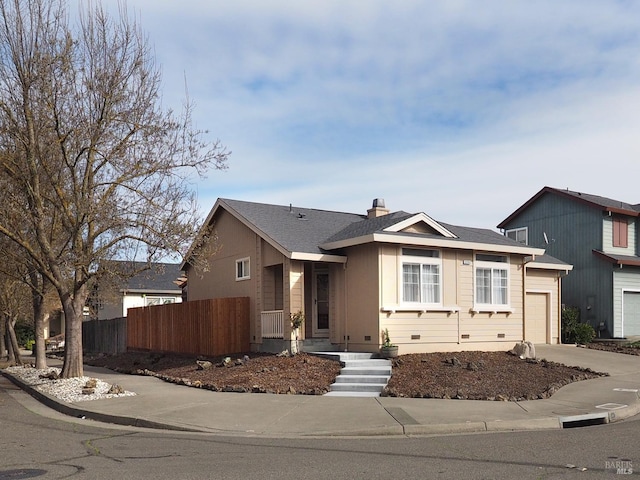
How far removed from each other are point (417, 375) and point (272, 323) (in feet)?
17.7

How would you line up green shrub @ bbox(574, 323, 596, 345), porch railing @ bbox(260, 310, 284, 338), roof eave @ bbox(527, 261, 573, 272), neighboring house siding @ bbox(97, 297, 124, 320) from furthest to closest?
neighboring house siding @ bbox(97, 297, 124, 320), green shrub @ bbox(574, 323, 596, 345), roof eave @ bbox(527, 261, 573, 272), porch railing @ bbox(260, 310, 284, 338)

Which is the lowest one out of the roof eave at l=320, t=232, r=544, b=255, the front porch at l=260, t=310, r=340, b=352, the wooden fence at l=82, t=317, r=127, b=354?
the wooden fence at l=82, t=317, r=127, b=354

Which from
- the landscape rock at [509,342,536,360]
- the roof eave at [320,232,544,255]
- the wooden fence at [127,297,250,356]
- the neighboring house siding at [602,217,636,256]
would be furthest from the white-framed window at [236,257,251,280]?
the neighboring house siding at [602,217,636,256]

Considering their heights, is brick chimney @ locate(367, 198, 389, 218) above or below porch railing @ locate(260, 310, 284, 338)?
above

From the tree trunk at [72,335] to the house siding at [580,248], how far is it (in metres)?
20.4

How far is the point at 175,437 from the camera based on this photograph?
33.9ft

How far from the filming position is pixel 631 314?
27.8 meters

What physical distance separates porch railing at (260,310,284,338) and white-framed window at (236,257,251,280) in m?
1.75

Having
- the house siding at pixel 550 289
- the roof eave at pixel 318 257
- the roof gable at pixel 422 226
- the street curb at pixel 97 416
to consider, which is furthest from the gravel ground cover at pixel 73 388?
the house siding at pixel 550 289

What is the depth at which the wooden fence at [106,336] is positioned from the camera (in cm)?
2820

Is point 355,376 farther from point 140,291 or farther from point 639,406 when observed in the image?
point 140,291

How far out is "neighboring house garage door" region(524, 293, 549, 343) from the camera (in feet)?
80.6

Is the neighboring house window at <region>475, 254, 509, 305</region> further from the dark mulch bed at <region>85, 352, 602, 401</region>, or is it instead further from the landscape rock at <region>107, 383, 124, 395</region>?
the landscape rock at <region>107, 383, 124, 395</region>

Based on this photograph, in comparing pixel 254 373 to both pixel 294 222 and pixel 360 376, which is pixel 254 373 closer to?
pixel 360 376
